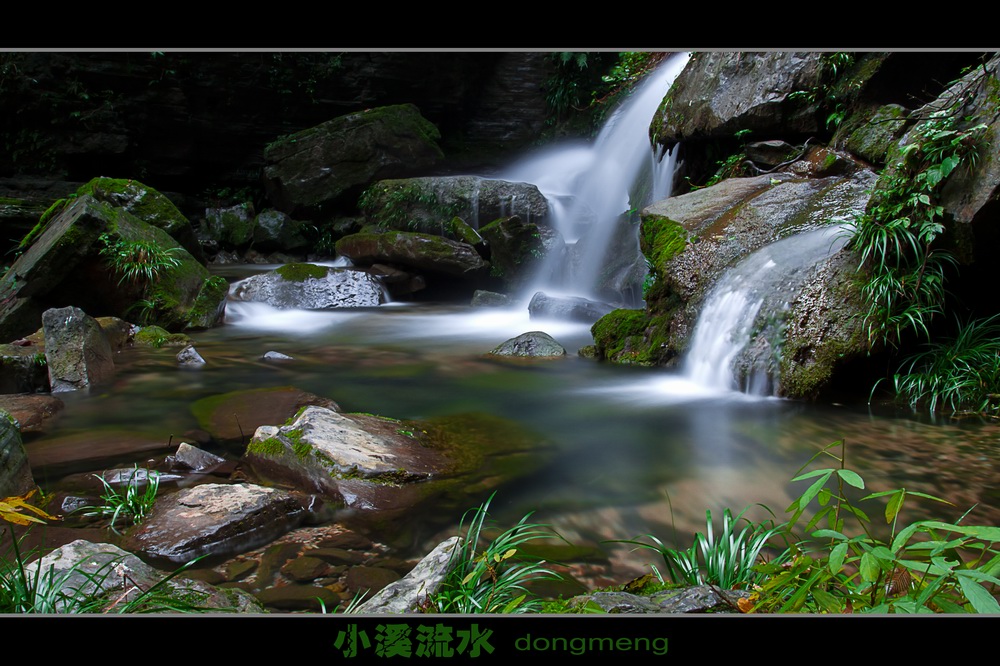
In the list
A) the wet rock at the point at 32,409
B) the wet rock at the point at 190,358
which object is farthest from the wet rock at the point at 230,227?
the wet rock at the point at 32,409

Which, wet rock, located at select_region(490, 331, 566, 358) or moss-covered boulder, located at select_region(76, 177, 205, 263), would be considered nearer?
wet rock, located at select_region(490, 331, 566, 358)

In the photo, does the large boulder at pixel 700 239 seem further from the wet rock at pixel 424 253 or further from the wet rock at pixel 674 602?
the wet rock at pixel 424 253

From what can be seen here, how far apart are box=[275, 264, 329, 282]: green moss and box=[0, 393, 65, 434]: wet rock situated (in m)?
5.73

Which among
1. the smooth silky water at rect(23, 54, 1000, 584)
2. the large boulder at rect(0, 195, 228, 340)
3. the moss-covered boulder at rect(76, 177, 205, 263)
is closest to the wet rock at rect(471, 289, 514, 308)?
the smooth silky water at rect(23, 54, 1000, 584)

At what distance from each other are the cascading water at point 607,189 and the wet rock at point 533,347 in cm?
335

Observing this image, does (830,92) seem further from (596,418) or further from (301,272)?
(301,272)

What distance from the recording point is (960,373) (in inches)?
174

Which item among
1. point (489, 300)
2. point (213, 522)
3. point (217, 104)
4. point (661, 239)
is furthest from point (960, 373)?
point (217, 104)

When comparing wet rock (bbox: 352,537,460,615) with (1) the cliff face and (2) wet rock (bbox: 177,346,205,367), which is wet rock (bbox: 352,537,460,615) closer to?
(2) wet rock (bbox: 177,346,205,367)

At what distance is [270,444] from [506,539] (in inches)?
70.0

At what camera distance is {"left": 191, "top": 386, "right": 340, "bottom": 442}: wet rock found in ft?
13.5

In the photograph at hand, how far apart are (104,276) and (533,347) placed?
213 inches
